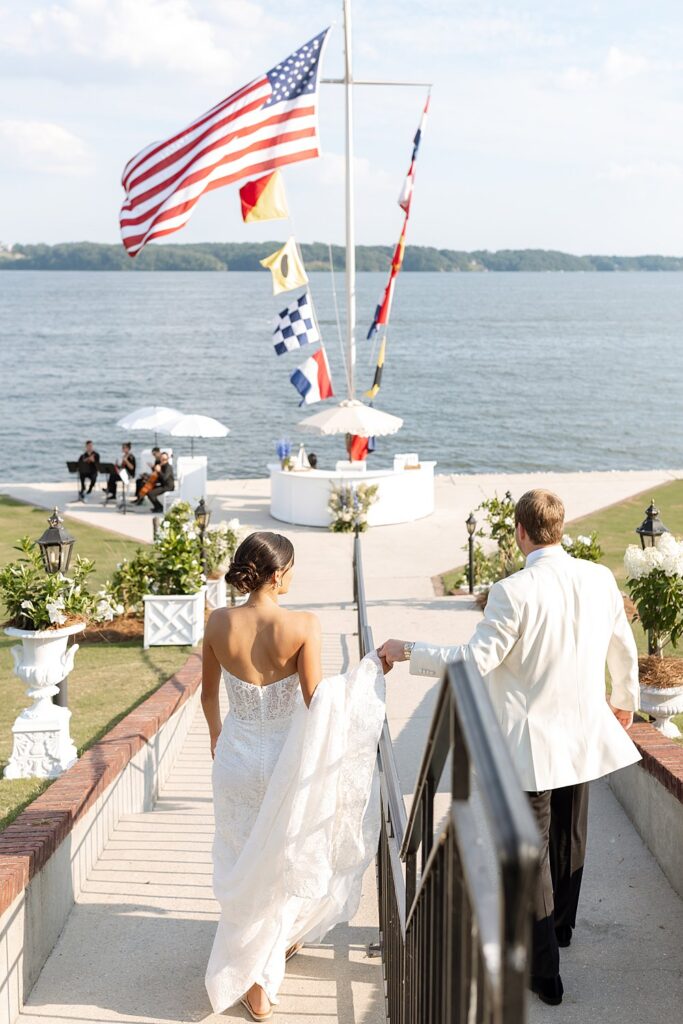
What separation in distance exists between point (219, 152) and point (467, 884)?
14528 millimetres

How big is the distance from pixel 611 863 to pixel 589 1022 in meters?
1.60

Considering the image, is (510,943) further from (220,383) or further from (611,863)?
(220,383)

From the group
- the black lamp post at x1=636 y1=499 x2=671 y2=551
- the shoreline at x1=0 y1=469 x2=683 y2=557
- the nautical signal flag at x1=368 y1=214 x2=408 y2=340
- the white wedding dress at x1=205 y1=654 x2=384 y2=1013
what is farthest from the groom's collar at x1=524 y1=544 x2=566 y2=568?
the nautical signal flag at x1=368 y1=214 x2=408 y2=340

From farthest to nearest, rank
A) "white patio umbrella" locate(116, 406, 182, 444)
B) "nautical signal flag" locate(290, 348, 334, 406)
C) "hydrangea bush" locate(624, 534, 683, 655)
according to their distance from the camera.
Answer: "white patio umbrella" locate(116, 406, 182, 444) < "nautical signal flag" locate(290, 348, 334, 406) < "hydrangea bush" locate(624, 534, 683, 655)

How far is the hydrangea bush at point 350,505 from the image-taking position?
19.7 metres

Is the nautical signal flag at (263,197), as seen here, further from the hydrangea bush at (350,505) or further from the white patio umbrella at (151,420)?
the white patio umbrella at (151,420)

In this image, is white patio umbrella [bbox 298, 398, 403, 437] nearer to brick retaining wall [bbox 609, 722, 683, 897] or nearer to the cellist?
the cellist

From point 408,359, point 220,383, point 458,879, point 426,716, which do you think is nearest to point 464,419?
point 220,383

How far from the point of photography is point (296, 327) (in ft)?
69.3

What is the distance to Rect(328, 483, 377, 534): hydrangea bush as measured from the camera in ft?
64.6

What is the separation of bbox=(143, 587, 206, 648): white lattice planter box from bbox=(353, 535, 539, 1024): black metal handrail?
909 cm

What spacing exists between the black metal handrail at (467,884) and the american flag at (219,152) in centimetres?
1247

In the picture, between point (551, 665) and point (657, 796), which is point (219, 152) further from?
point (551, 665)

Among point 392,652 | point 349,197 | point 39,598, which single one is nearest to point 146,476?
point 349,197
